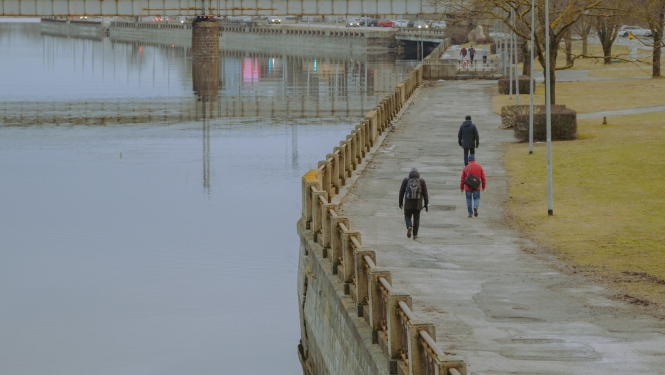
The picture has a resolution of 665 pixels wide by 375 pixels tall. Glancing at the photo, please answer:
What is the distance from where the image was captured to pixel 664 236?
22.0 m

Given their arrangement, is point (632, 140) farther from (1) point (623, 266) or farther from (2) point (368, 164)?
(1) point (623, 266)

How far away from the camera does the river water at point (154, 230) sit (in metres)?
23.1

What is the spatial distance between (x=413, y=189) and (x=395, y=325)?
934 centimetres

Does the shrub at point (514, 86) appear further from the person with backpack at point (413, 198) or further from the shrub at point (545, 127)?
the person with backpack at point (413, 198)

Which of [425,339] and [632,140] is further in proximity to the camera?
[632,140]

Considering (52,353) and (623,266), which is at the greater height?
(623,266)

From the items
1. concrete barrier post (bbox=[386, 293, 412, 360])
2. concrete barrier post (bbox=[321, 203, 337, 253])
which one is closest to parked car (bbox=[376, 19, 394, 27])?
concrete barrier post (bbox=[321, 203, 337, 253])

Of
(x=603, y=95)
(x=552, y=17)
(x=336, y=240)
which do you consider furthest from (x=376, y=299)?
(x=552, y=17)

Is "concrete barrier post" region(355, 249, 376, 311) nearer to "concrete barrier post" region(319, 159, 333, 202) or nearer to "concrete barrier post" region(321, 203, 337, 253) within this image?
"concrete barrier post" region(321, 203, 337, 253)

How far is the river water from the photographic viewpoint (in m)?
23.1

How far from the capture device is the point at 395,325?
40.9ft

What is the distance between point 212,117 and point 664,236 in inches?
1929

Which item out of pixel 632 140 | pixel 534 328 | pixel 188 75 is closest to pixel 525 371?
pixel 534 328

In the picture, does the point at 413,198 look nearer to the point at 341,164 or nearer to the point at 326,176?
the point at 326,176
